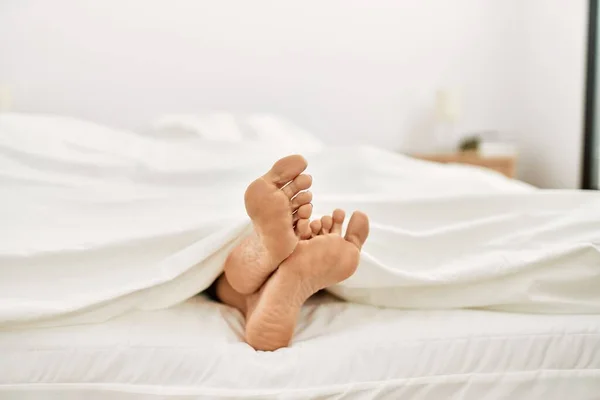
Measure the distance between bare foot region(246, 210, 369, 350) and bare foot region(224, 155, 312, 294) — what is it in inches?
0.9

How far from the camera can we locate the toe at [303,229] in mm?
843

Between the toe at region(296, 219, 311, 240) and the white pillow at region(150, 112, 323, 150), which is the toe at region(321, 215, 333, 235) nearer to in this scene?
the toe at region(296, 219, 311, 240)

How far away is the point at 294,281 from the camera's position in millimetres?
811

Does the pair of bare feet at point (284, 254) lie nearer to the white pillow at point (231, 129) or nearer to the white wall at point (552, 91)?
the white pillow at point (231, 129)

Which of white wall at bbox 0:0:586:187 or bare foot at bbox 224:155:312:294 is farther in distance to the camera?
white wall at bbox 0:0:586:187

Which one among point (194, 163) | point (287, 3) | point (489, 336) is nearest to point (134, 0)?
point (287, 3)

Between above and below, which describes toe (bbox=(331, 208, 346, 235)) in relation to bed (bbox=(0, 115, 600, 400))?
above

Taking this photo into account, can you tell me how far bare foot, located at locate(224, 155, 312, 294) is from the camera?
31.0 inches

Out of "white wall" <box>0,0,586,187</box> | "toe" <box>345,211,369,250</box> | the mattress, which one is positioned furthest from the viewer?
"white wall" <box>0,0,586,187</box>

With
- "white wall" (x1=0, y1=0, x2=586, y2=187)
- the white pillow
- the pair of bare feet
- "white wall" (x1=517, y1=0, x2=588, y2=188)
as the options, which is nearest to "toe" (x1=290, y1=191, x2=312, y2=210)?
the pair of bare feet

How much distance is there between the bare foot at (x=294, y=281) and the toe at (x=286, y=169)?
10cm

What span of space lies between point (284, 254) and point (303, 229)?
0.06 metres

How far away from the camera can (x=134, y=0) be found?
2857 mm

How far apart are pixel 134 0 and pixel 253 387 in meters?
2.57
